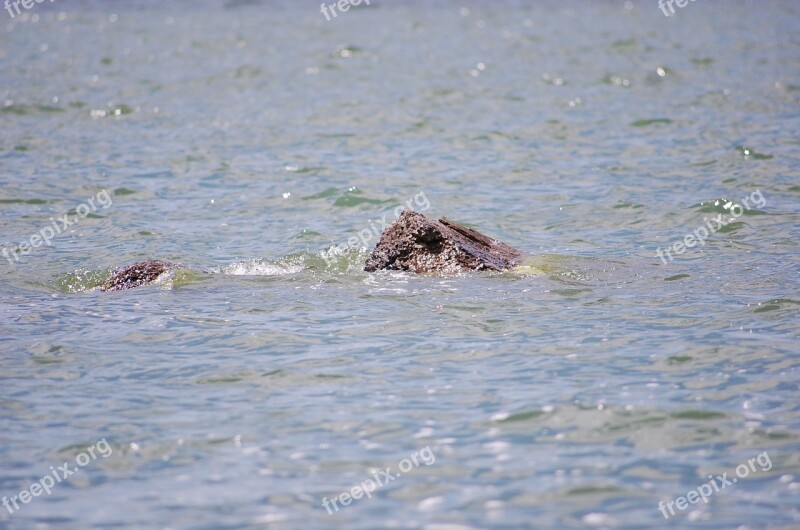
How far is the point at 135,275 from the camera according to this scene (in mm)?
11422

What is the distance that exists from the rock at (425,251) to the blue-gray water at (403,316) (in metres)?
0.27

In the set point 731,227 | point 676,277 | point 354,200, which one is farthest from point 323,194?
point 676,277

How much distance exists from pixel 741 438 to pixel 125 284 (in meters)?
6.75

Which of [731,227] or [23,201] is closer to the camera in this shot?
[731,227]

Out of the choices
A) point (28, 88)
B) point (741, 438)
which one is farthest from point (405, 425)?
point (28, 88)

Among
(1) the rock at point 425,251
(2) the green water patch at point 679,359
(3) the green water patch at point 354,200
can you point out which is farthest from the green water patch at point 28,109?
(2) the green water patch at point 679,359

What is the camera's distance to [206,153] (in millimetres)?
20344

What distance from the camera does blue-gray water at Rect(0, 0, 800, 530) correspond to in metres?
6.59

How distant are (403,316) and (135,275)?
10.7 ft

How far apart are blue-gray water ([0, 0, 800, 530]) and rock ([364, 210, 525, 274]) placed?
0.27m

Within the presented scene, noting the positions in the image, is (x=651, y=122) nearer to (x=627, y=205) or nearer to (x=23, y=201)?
(x=627, y=205)

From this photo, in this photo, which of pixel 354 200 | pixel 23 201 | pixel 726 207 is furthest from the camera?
pixel 354 200

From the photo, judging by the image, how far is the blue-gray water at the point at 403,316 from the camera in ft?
21.6

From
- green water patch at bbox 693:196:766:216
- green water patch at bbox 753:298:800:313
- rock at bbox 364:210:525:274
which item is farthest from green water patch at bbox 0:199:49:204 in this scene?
green water patch at bbox 753:298:800:313
